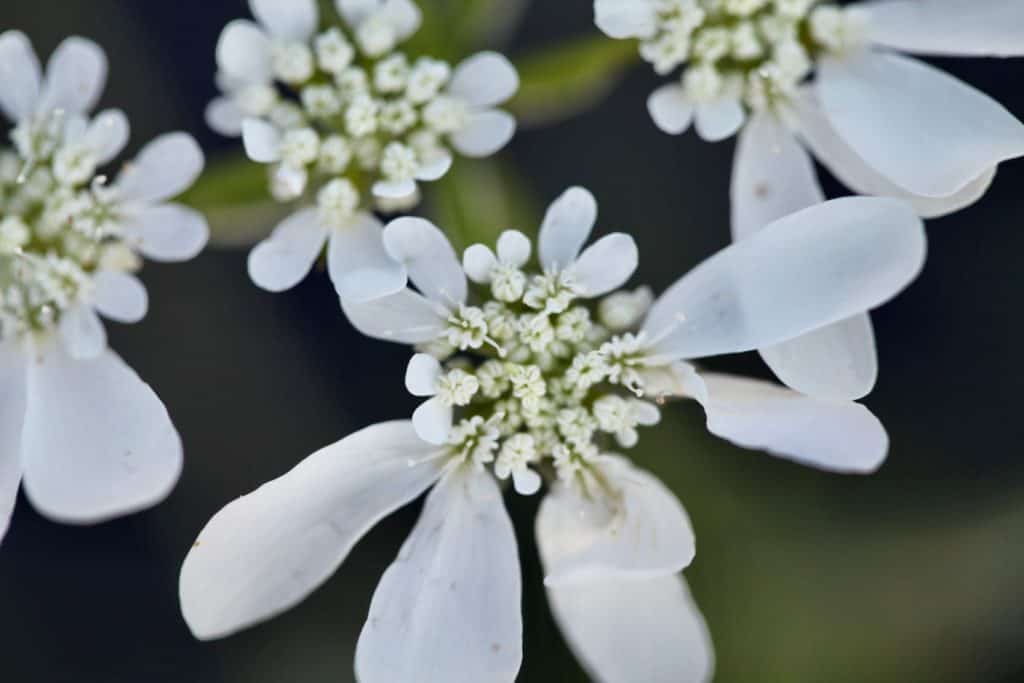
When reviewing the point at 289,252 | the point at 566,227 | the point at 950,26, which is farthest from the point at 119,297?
the point at 950,26

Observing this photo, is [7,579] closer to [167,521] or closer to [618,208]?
[167,521]

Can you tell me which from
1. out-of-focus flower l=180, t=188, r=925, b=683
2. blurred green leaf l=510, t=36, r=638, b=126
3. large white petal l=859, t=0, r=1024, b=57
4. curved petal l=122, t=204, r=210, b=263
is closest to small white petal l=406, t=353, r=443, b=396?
out-of-focus flower l=180, t=188, r=925, b=683

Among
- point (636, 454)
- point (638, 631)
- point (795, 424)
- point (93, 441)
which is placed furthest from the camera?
point (636, 454)

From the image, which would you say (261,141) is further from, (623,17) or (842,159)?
(842,159)

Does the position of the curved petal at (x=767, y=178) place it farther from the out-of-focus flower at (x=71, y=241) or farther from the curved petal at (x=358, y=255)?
the out-of-focus flower at (x=71, y=241)

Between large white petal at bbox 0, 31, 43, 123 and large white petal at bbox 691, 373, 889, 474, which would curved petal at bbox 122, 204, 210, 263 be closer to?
large white petal at bbox 0, 31, 43, 123

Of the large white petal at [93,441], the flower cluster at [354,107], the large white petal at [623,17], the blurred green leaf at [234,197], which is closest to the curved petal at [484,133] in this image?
the flower cluster at [354,107]
